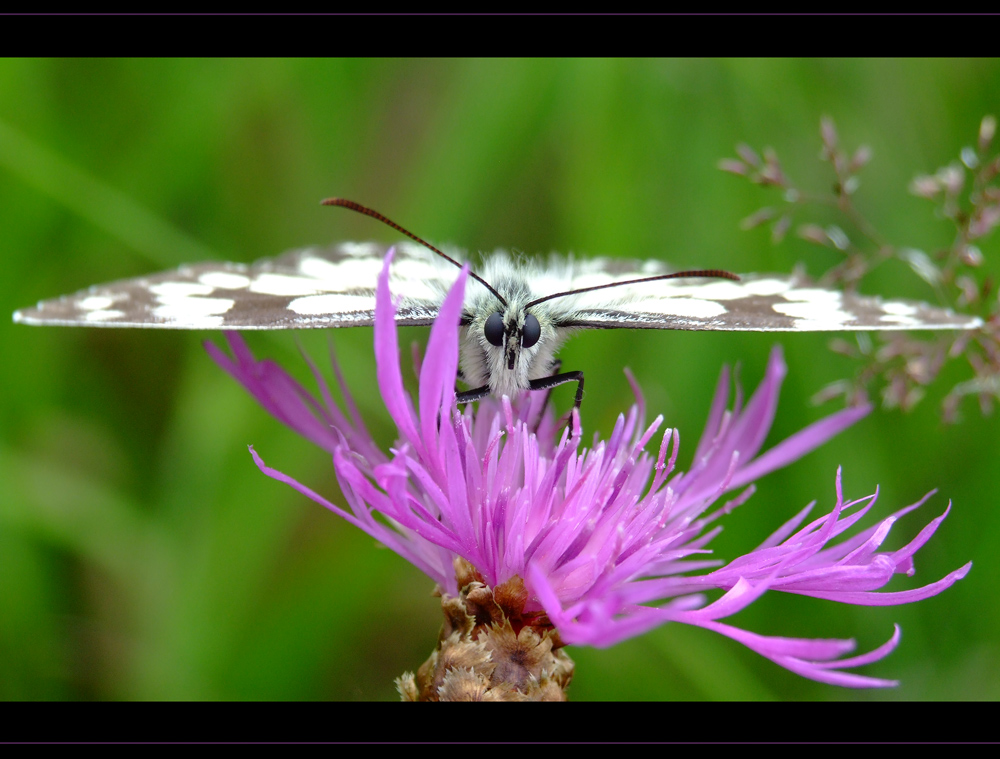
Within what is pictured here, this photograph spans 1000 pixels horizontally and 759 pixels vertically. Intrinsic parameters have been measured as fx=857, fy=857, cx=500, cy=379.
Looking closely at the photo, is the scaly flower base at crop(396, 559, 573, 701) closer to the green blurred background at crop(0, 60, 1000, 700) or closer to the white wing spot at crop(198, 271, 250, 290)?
the green blurred background at crop(0, 60, 1000, 700)

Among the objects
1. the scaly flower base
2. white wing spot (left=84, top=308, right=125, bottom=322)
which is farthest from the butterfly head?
white wing spot (left=84, top=308, right=125, bottom=322)

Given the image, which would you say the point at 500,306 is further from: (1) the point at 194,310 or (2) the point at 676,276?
(1) the point at 194,310

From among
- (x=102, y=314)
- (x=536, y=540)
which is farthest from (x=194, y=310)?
(x=536, y=540)

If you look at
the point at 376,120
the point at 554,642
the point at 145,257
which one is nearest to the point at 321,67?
the point at 376,120

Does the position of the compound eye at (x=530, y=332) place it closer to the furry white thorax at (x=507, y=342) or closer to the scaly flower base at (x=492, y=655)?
the furry white thorax at (x=507, y=342)

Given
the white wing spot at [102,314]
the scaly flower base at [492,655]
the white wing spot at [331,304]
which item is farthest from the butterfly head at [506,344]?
the white wing spot at [102,314]

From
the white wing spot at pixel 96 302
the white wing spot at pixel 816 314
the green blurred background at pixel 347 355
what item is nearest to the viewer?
the white wing spot at pixel 816 314

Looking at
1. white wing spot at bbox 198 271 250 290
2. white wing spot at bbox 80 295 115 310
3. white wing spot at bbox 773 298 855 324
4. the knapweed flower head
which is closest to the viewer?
the knapweed flower head
